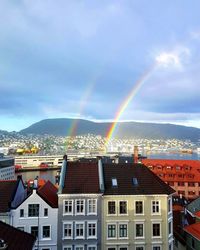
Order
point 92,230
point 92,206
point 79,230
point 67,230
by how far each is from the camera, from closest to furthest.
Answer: point 67,230 < point 79,230 < point 92,230 < point 92,206

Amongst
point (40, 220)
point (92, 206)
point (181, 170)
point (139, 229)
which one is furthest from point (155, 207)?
point (181, 170)

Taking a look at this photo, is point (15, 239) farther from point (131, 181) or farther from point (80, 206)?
point (131, 181)

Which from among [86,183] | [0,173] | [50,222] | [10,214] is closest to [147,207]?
[86,183]

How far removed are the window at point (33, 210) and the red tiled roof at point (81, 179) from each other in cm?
253

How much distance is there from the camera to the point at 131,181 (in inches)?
1145

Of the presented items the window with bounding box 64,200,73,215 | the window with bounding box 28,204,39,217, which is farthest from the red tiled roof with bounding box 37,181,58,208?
the window with bounding box 28,204,39,217

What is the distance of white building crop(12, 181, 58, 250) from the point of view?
86.5ft

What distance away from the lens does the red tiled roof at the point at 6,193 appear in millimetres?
26656

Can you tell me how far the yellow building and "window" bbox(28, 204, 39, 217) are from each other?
5.46 metres

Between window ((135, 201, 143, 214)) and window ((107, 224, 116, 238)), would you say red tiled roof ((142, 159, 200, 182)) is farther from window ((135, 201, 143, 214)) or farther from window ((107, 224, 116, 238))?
window ((107, 224, 116, 238))

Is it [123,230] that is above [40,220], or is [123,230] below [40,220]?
below

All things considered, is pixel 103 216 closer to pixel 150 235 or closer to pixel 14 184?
pixel 150 235

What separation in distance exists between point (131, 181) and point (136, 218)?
323cm

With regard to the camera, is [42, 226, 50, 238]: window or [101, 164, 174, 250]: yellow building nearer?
[42, 226, 50, 238]: window
